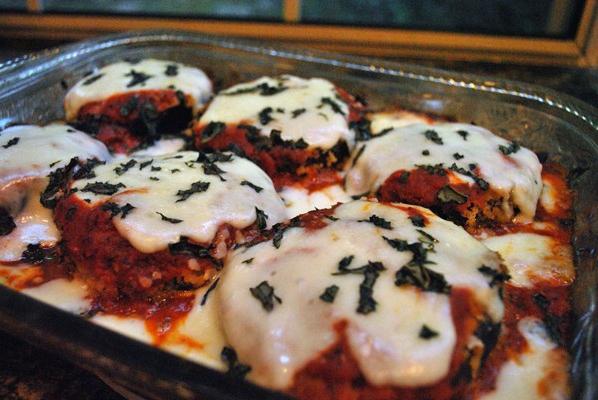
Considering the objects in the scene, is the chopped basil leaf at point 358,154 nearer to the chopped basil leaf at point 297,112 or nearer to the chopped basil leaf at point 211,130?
the chopped basil leaf at point 297,112

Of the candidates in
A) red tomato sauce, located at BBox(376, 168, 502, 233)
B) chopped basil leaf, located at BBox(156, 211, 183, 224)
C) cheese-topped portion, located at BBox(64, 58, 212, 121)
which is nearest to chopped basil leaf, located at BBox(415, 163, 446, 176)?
red tomato sauce, located at BBox(376, 168, 502, 233)

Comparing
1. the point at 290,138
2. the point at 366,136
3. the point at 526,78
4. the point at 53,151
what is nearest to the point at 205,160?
the point at 290,138

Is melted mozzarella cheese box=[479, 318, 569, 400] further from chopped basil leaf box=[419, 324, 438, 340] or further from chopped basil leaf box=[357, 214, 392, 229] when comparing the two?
chopped basil leaf box=[357, 214, 392, 229]

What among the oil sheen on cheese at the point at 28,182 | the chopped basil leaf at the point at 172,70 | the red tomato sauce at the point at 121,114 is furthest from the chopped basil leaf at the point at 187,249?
the chopped basil leaf at the point at 172,70

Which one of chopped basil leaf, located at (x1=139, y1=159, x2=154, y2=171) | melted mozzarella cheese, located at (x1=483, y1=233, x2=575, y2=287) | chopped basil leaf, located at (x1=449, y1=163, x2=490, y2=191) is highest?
chopped basil leaf, located at (x1=449, y1=163, x2=490, y2=191)

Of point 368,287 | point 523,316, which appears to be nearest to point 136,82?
point 368,287

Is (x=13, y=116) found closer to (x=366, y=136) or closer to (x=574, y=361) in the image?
(x=366, y=136)

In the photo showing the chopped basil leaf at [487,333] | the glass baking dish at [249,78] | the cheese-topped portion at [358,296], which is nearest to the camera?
the glass baking dish at [249,78]
